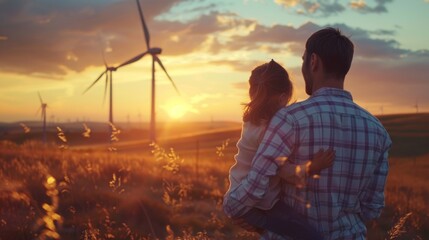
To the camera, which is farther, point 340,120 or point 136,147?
point 136,147

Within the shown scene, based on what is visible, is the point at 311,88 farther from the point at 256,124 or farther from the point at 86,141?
the point at 86,141

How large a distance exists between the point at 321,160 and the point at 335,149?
0.16 meters

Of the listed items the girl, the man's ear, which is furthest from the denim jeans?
the man's ear

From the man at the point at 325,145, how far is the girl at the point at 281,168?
0.06 m

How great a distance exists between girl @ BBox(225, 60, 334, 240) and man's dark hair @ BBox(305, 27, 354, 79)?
488 millimetres

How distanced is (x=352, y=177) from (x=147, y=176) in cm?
1575

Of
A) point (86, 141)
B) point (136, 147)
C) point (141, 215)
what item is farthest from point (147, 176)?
point (86, 141)

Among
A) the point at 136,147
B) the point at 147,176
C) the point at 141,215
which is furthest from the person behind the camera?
the point at 136,147

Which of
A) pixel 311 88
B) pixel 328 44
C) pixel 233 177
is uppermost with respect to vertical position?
pixel 328 44

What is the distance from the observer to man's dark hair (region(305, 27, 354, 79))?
9.78ft

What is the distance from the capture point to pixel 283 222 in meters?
3.03

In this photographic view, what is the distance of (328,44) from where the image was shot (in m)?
2.98

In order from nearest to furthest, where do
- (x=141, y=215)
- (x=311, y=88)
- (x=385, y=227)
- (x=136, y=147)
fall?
(x=311, y=88), (x=141, y=215), (x=385, y=227), (x=136, y=147)

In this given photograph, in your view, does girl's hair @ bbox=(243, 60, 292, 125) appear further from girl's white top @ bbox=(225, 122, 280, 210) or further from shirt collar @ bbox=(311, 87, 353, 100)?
shirt collar @ bbox=(311, 87, 353, 100)
